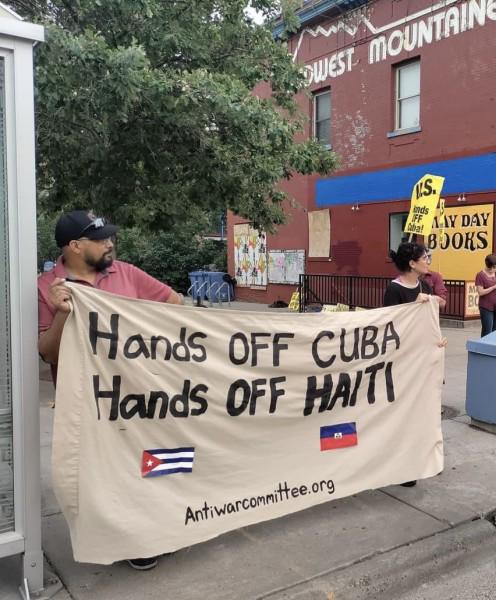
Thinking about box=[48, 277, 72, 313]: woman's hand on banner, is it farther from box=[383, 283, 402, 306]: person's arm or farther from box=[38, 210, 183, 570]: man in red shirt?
box=[383, 283, 402, 306]: person's arm

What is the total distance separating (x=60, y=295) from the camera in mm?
2660

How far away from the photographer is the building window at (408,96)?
47.4ft

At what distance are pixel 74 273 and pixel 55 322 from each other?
352mm

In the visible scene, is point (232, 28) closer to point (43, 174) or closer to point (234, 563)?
point (43, 174)

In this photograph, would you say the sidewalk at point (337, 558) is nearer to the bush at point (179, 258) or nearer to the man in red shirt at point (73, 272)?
the man in red shirt at point (73, 272)

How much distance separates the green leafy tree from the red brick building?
324 cm

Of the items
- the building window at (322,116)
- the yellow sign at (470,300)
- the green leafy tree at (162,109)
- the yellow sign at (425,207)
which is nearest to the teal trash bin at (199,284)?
the building window at (322,116)

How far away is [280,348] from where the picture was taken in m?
3.36

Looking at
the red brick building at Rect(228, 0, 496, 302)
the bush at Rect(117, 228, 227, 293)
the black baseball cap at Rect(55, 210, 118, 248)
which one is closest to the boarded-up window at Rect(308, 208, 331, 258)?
the red brick building at Rect(228, 0, 496, 302)

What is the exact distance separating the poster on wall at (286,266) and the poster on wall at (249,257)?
0.42m

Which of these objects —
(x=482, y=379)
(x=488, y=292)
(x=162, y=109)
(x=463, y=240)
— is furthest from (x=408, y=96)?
(x=482, y=379)

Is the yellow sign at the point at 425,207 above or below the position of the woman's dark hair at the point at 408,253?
above

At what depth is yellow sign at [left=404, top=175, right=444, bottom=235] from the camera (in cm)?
1010

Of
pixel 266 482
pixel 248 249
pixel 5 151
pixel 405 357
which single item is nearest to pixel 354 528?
pixel 266 482
